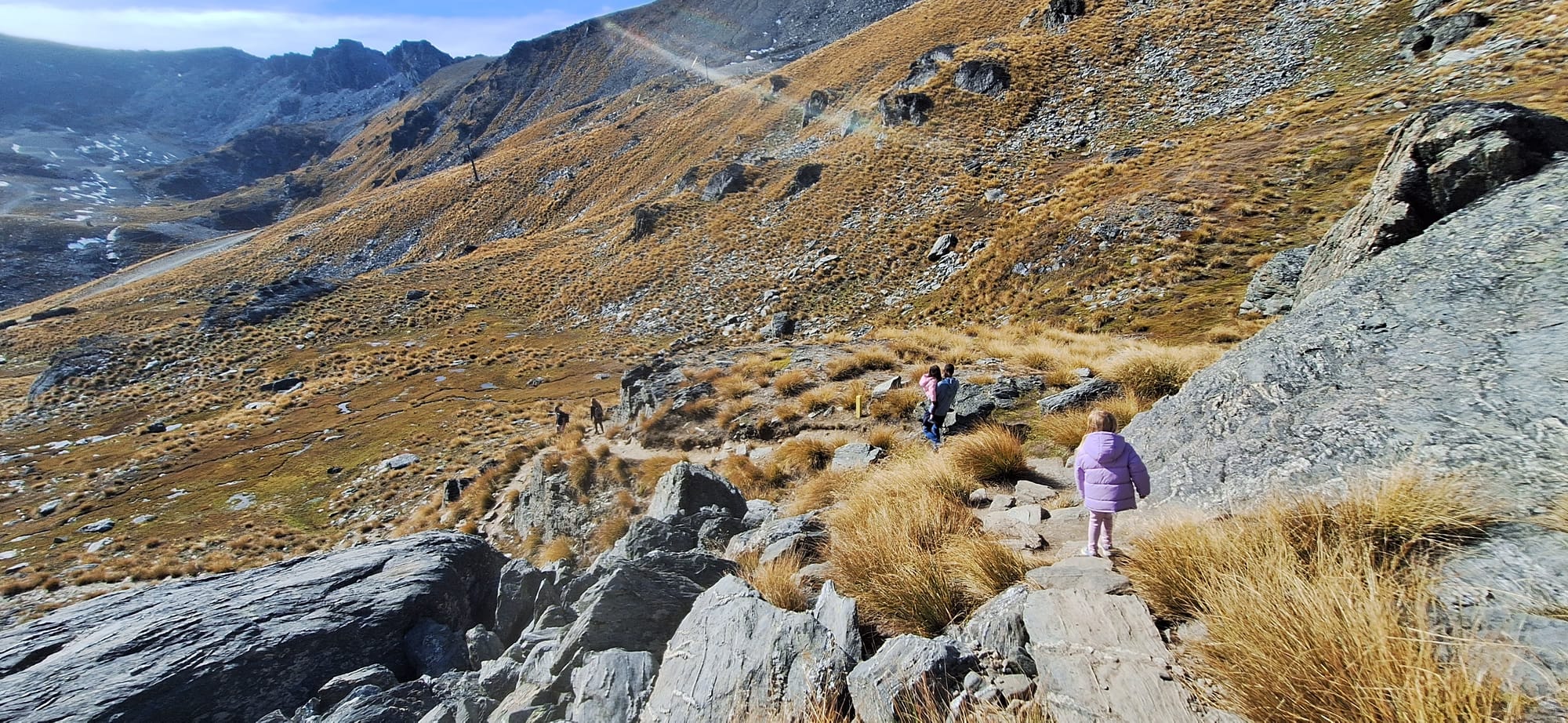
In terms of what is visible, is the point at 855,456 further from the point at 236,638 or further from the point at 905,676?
the point at 236,638

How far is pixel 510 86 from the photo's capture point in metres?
161

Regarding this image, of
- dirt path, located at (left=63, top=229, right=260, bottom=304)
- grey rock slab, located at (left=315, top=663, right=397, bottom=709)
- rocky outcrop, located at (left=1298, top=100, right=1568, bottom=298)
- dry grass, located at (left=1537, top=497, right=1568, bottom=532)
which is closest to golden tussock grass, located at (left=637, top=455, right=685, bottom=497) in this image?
grey rock slab, located at (left=315, top=663, right=397, bottom=709)

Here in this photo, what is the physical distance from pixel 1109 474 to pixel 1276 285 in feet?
49.6

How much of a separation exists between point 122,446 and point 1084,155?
6253 centimetres

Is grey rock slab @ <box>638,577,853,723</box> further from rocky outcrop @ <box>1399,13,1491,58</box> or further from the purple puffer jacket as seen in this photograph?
rocky outcrop @ <box>1399,13,1491,58</box>

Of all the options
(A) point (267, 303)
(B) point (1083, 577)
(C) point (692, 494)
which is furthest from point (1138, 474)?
(A) point (267, 303)

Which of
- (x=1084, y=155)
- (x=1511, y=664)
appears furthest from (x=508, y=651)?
(x=1084, y=155)

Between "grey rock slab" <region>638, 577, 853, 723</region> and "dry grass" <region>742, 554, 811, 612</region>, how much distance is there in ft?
1.23

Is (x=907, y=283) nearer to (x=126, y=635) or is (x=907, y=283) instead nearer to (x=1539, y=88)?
(x=1539, y=88)

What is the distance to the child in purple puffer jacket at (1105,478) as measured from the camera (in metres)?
5.14

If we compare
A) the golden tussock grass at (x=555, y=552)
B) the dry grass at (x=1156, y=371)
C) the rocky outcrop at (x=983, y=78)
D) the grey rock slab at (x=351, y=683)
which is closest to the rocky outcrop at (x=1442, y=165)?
the dry grass at (x=1156, y=371)

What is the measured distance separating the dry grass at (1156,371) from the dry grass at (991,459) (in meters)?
3.44

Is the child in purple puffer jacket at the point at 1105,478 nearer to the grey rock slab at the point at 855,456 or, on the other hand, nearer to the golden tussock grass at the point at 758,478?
the grey rock slab at the point at 855,456

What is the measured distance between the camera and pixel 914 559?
4.83 metres
